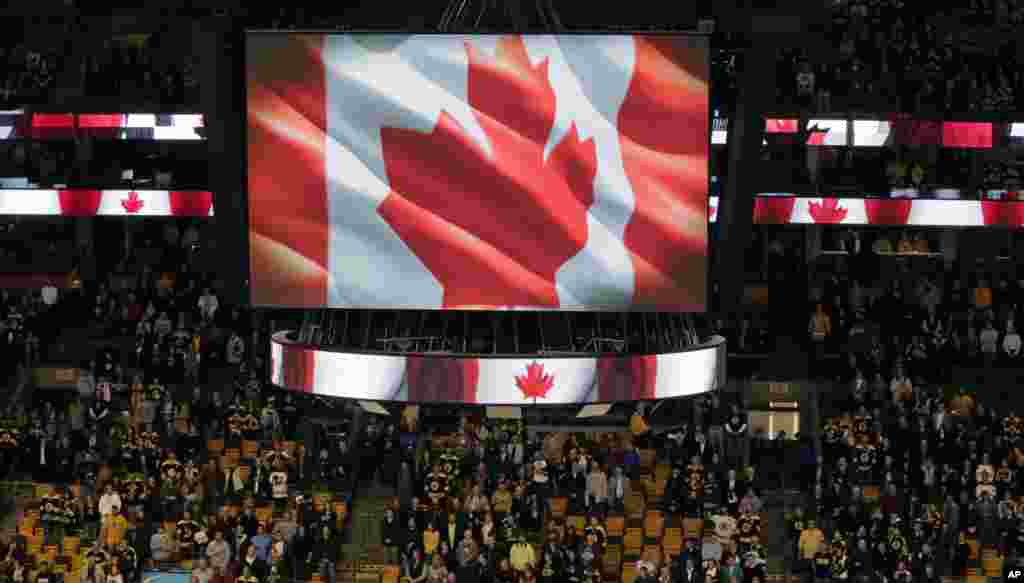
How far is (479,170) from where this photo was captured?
35.5 meters

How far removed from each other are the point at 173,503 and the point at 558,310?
16.6 m

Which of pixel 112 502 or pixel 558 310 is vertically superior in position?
pixel 558 310

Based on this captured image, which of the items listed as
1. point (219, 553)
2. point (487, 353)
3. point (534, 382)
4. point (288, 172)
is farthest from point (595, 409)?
point (219, 553)

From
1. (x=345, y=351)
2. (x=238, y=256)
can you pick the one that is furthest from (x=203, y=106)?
(x=345, y=351)

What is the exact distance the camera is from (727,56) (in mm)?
37594

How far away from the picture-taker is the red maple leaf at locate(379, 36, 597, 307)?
3531cm

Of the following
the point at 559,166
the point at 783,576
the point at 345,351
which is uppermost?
the point at 559,166

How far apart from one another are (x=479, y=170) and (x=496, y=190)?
1.25 ft

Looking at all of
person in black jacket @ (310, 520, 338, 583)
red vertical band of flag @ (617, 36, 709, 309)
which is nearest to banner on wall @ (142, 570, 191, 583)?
person in black jacket @ (310, 520, 338, 583)

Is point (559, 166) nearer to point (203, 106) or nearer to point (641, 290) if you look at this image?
point (641, 290)

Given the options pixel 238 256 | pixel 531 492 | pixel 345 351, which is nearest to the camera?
pixel 345 351

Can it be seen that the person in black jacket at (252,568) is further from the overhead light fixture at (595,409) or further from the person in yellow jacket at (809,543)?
the overhead light fixture at (595,409)

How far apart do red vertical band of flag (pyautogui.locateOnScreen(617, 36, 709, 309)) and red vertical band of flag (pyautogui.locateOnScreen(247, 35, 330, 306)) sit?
14.6 ft

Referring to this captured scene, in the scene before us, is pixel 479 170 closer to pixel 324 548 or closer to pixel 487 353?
pixel 487 353
